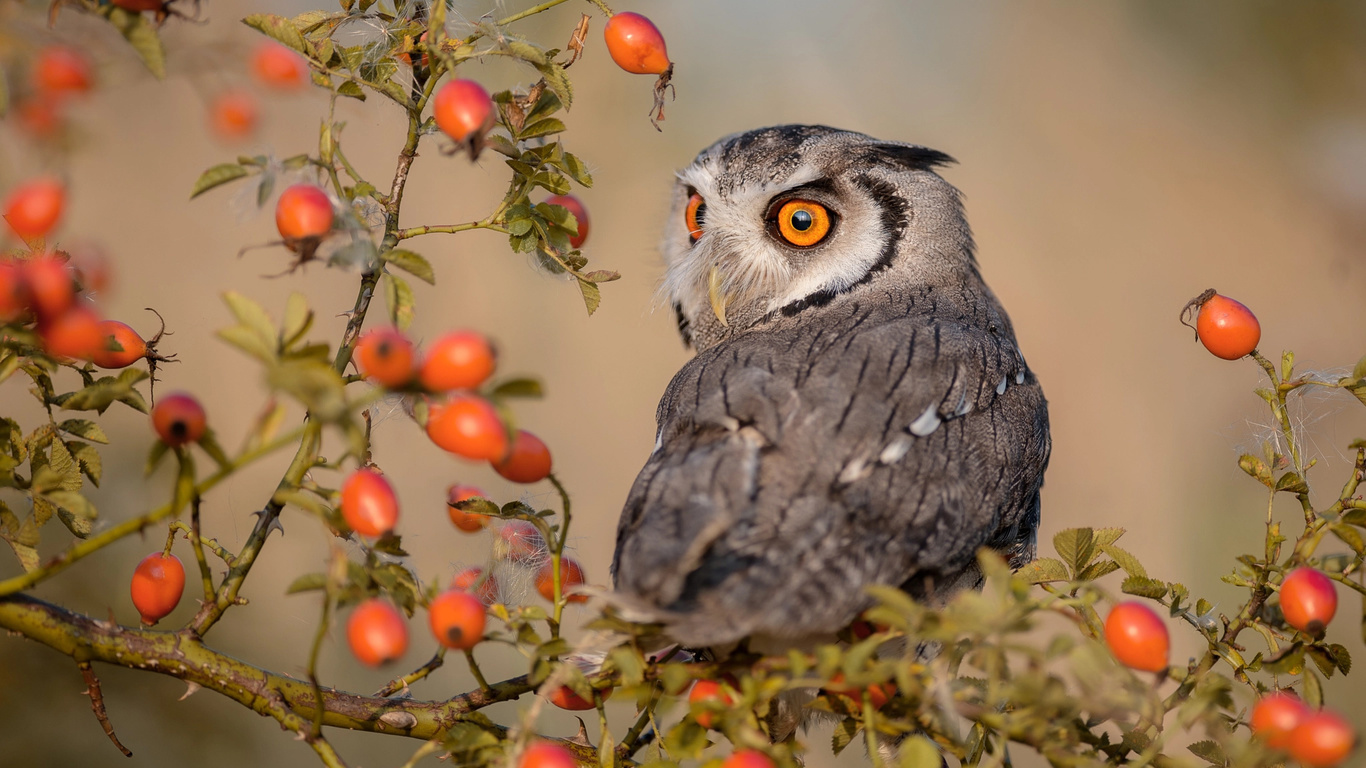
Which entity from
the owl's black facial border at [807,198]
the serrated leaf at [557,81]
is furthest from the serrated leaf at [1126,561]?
the owl's black facial border at [807,198]

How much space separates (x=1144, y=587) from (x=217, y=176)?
1.22 meters

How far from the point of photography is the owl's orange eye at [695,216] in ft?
7.89

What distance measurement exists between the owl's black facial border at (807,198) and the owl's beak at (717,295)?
16 centimetres

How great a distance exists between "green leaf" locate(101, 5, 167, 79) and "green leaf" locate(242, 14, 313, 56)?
21 cm

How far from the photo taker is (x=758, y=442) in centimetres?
139

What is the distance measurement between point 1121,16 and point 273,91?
594 centimetres

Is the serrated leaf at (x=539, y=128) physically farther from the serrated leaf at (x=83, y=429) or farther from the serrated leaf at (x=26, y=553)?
the serrated leaf at (x=26, y=553)

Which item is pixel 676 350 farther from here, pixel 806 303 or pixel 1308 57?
pixel 1308 57

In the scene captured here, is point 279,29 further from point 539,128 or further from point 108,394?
point 108,394

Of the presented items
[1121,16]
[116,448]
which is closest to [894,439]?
[116,448]

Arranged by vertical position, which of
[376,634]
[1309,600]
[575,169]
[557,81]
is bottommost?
[376,634]

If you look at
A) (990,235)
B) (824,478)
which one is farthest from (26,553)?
(990,235)

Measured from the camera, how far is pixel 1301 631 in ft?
3.62

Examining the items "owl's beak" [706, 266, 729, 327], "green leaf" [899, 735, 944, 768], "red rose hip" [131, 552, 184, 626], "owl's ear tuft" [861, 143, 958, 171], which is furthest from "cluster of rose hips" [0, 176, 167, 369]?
"owl's ear tuft" [861, 143, 958, 171]
